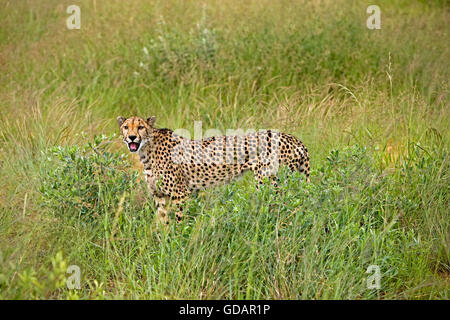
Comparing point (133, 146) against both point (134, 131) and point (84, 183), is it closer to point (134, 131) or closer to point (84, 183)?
point (134, 131)

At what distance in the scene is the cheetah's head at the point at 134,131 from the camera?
4.48 meters

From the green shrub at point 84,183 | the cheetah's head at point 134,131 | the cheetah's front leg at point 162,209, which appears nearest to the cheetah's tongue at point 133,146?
the cheetah's head at point 134,131

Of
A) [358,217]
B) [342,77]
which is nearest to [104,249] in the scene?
[358,217]

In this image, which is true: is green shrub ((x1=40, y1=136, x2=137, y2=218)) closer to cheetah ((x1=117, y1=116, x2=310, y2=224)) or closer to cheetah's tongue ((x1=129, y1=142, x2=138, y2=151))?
cheetah's tongue ((x1=129, y1=142, x2=138, y2=151))

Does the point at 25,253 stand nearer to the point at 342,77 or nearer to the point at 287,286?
the point at 287,286

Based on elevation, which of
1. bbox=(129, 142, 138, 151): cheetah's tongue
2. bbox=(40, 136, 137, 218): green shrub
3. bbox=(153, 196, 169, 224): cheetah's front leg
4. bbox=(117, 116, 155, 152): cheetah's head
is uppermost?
bbox=(117, 116, 155, 152): cheetah's head

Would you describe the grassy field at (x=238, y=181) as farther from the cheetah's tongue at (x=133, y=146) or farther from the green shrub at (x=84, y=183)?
the cheetah's tongue at (x=133, y=146)

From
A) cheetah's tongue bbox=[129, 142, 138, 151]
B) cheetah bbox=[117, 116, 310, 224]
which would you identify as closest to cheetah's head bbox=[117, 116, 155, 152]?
cheetah's tongue bbox=[129, 142, 138, 151]

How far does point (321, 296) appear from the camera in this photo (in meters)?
3.99

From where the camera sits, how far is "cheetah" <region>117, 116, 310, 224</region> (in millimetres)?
4844

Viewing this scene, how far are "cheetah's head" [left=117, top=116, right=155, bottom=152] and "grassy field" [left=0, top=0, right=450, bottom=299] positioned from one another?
0.15 meters
